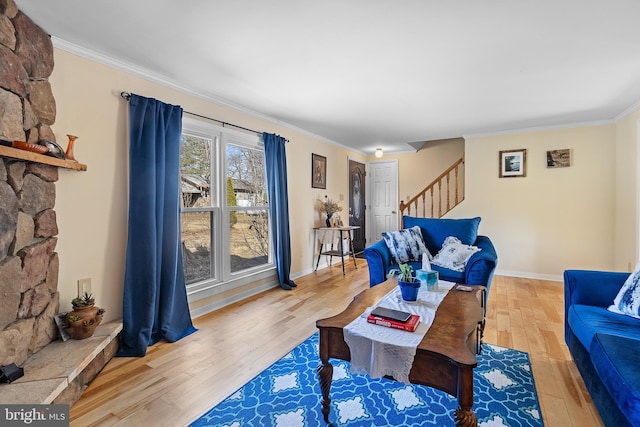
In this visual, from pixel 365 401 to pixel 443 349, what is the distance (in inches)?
28.7

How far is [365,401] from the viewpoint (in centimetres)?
175

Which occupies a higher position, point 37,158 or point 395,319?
point 37,158

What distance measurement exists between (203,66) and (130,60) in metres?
0.54

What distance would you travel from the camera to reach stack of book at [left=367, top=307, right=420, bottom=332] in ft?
4.95

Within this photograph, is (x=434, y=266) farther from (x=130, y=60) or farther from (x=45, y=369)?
(x=130, y=60)

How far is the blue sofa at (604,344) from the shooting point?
1.24m

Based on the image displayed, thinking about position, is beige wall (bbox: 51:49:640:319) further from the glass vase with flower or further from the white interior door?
the white interior door

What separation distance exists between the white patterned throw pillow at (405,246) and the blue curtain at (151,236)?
2.17 metres

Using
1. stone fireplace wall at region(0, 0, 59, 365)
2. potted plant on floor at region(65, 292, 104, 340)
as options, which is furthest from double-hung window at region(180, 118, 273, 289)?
stone fireplace wall at region(0, 0, 59, 365)

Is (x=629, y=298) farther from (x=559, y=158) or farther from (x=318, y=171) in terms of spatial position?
(x=318, y=171)

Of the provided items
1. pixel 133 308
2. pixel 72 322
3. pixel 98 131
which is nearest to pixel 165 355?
pixel 133 308

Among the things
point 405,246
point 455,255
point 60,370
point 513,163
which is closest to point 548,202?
point 513,163

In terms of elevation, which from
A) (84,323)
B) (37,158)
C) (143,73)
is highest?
(143,73)

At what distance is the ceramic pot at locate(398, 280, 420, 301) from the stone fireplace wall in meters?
2.21
